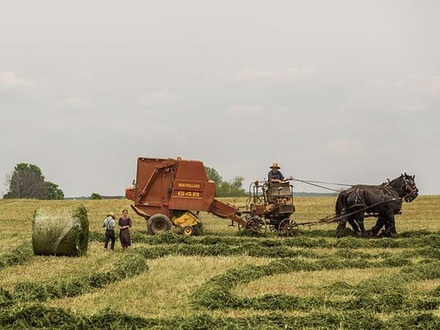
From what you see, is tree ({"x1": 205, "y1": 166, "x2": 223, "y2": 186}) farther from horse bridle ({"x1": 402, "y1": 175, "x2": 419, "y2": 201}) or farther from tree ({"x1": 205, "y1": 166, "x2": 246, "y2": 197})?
horse bridle ({"x1": 402, "y1": 175, "x2": 419, "y2": 201})

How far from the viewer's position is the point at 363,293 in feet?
40.5

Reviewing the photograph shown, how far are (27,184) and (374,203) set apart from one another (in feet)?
245

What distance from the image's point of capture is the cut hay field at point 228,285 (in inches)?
394

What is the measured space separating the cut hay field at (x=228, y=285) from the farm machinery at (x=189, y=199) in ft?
6.84

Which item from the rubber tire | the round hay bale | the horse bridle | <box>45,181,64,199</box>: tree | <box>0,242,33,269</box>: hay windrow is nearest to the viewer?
<box>0,242,33,269</box>: hay windrow

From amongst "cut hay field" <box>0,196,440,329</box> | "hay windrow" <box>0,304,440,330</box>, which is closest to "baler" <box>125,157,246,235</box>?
"cut hay field" <box>0,196,440,329</box>

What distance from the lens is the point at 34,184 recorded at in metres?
93.2

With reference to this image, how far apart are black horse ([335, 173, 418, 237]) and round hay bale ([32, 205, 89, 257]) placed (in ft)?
32.6

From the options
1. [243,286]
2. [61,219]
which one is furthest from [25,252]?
[243,286]

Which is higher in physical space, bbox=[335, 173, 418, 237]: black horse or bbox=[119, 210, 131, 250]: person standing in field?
bbox=[335, 173, 418, 237]: black horse

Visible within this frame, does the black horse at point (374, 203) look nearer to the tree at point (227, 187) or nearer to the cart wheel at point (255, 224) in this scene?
the cart wheel at point (255, 224)

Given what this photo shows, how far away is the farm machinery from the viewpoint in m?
24.4

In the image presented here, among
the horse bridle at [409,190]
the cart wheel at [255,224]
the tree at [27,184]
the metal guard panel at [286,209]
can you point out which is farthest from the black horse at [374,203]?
the tree at [27,184]

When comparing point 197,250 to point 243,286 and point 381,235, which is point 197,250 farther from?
point 381,235
